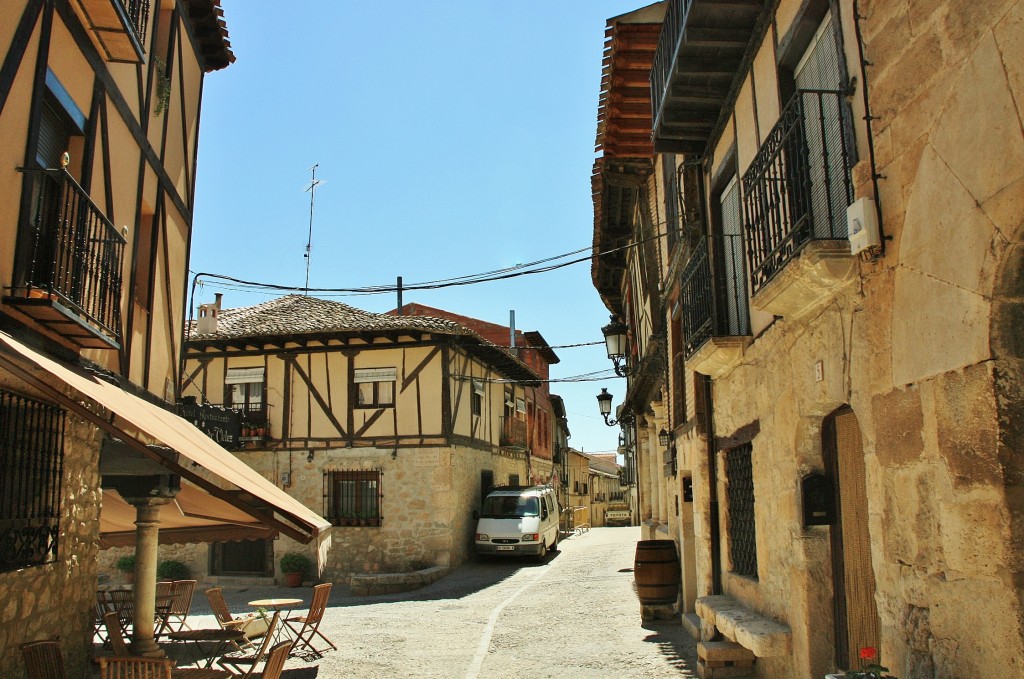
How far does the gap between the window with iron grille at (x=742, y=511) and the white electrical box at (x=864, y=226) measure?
3074mm

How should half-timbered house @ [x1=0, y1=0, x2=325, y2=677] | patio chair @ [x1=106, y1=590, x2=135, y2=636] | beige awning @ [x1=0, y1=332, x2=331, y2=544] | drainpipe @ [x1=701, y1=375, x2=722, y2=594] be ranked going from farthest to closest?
patio chair @ [x1=106, y1=590, x2=135, y2=636] → drainpipe @ [x1=701, y1=375, x2=722, y2=594] → half-timbered house @ [x1=0, y1=0, x2=325, y2=677] → beige awning @ [x1=0, y1=332, x2=331, y2=544]

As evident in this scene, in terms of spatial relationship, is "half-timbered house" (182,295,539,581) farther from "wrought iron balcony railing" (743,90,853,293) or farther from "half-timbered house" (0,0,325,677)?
"wrought iron balcony railing" (743,90,853,293)

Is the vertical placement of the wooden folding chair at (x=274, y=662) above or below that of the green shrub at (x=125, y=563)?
above

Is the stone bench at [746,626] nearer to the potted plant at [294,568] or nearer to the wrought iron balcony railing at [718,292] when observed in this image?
the wrought iron balcony railing at [718,292]

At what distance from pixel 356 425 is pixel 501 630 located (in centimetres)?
902

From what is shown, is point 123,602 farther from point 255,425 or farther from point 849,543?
point 255,425

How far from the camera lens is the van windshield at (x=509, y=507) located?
1877 centimetres

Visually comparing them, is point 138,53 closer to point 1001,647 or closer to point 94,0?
point 94,0

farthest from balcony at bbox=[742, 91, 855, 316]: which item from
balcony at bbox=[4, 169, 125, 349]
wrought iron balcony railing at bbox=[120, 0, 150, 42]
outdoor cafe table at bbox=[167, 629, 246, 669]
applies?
outdoor cafe table at bbox=[167, 629, 246, 669]

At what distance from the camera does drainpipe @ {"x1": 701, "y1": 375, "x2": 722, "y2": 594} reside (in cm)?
767

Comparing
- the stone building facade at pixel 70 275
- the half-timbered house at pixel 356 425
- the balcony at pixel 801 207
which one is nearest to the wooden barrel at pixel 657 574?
the balcony at pixel 801 207

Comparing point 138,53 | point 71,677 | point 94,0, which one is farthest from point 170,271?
point 71,677

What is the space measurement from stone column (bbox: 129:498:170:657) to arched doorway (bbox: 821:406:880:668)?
216 inches

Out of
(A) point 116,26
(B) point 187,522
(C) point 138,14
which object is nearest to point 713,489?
(B) point 187,522
